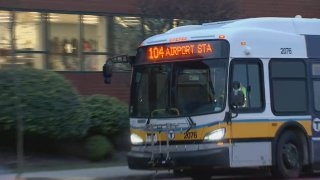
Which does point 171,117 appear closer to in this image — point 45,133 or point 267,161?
point 267,161

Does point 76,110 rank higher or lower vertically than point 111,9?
lower

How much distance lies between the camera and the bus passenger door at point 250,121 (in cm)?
1362

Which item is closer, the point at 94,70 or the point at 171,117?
the point at 171,117

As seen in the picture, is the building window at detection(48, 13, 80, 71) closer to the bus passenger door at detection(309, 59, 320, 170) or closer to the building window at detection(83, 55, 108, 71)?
the building window at detection(83, 55, 108, 71)

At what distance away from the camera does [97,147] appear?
18.7 m

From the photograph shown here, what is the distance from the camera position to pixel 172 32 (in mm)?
15266

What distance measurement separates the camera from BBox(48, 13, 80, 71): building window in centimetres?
2233

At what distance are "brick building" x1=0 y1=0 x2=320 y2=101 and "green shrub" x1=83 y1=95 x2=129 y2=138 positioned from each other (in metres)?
1.97

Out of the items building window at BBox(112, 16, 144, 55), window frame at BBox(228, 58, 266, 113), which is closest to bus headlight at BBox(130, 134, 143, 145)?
window frame at BBox(228, 58, 266, 113)

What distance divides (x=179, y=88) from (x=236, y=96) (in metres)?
1.31

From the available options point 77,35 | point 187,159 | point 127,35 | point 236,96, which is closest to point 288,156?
point 236,96

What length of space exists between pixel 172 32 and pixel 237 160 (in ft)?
10.8

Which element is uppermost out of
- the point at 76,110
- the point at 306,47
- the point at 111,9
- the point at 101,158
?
the point at 111,9

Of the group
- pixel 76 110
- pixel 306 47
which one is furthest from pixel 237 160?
pixel 76 110
